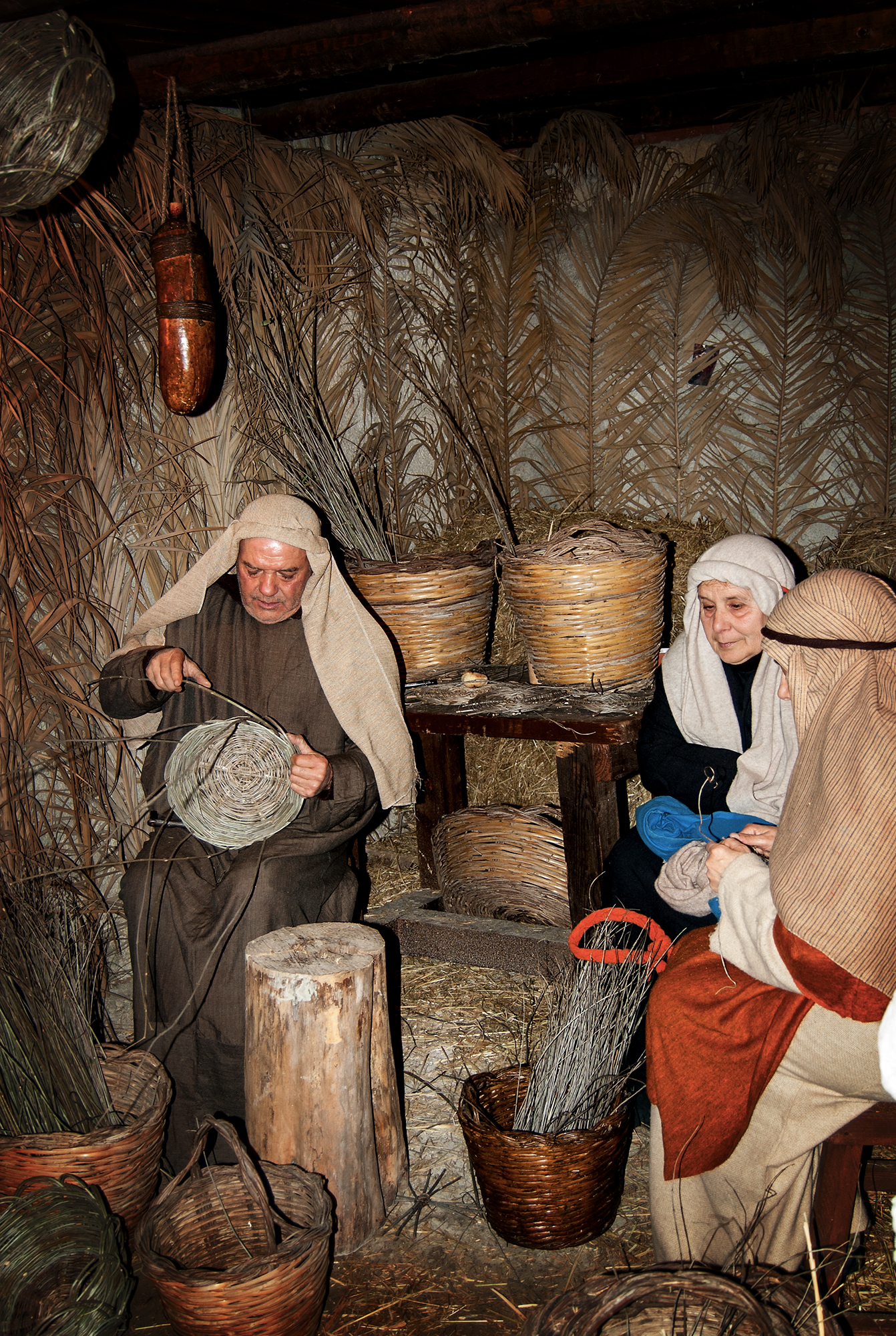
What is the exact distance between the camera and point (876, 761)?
1704 millimetres

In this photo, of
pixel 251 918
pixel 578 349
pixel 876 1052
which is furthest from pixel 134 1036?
pixel 578 349

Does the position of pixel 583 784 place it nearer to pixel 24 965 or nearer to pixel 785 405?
pixel 24 965

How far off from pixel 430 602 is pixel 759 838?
162cm

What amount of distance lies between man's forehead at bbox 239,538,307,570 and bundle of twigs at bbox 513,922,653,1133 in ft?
4.45

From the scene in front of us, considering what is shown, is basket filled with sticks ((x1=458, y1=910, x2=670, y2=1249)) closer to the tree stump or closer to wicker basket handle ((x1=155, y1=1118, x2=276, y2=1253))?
the tree stump

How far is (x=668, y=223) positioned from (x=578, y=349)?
740 millimetres

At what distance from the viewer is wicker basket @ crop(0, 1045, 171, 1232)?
222cm

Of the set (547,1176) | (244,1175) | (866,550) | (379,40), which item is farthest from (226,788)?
(866,550)

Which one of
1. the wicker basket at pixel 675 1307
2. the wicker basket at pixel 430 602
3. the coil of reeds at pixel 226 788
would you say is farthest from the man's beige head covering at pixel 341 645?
the wicker basket at pixel 675 1307

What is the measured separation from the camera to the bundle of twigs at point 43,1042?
2348 millimetres

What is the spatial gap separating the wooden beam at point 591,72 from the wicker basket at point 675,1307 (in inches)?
151

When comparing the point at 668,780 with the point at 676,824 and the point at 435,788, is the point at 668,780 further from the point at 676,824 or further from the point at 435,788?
the point at 435,788

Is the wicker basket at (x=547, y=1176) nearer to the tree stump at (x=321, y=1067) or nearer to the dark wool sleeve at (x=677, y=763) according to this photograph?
the tree stump at (x=321, y=1067)

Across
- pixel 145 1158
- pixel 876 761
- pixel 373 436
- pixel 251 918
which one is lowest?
pixel 145 1158
